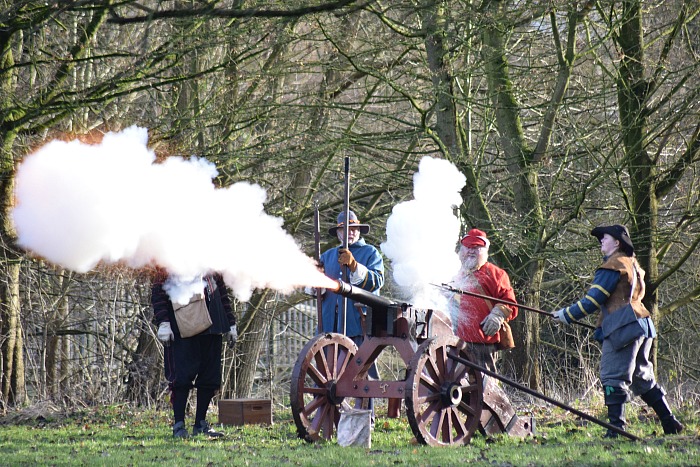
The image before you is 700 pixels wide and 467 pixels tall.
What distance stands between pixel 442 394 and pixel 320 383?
1138mm

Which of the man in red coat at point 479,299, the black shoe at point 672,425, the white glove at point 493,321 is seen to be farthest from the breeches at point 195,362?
the black shoe at point 672,425

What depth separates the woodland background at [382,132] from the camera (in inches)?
442

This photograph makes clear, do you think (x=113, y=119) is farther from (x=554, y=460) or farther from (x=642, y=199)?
(x=554, y=460)

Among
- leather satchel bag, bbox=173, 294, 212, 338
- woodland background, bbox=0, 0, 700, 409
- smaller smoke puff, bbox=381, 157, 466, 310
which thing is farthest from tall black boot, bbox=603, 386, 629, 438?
leather satchel bag, bbox=173, 294, 212, 338

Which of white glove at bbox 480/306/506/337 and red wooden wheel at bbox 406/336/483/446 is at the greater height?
white glove at bbox 480/306/506/337

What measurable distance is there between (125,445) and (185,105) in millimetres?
6352

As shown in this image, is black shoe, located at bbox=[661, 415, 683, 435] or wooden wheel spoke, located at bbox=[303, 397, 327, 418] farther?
wooden wheel spoke, located at bbox=[303, 397, 327, 418]

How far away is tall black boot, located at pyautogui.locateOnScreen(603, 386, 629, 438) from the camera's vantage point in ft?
25.5

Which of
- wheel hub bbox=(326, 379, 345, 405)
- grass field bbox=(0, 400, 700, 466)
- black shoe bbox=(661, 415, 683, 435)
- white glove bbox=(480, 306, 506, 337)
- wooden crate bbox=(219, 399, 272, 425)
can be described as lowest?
grass field bbox=(0, 400, 700, 466)

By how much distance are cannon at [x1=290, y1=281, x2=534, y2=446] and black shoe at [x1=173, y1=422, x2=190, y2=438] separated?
4.22 ft

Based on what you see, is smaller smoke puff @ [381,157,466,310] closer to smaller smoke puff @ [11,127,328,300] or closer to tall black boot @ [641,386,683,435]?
smaller smoke puff @ [11,127,328,300]

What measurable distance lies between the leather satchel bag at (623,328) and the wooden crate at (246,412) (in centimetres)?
362

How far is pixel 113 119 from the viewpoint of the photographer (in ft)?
43.1

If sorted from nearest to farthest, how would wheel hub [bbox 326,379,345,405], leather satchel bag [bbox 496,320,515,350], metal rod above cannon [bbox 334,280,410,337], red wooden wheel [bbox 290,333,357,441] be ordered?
metal rod above cannon [bbox 334,280,410,337] → red wooden wheel [bbox 290,333,357,441] → wheel hub [bbox 326,379,345,405] → leather satchel bag [bbox 496,320,515,350]
